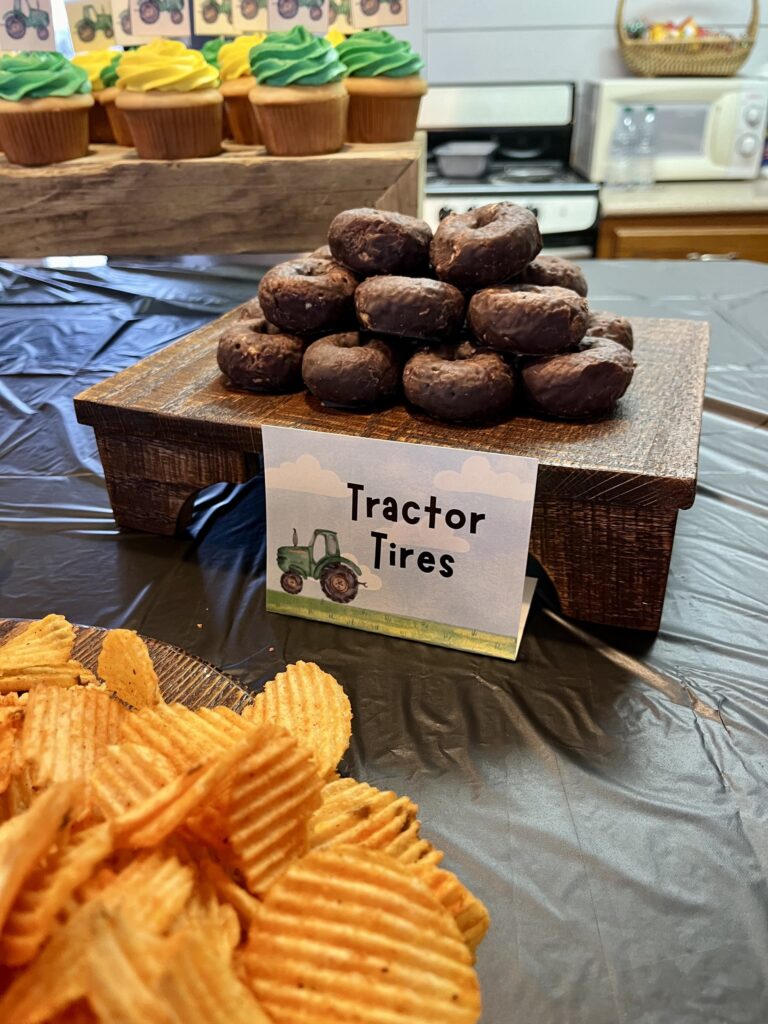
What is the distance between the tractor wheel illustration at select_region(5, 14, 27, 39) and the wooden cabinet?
2354 millimetres

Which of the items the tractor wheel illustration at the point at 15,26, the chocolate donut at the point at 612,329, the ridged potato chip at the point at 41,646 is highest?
the tractor wheel illustration at the point at 15,26

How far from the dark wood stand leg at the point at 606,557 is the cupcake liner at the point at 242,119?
1.43 m

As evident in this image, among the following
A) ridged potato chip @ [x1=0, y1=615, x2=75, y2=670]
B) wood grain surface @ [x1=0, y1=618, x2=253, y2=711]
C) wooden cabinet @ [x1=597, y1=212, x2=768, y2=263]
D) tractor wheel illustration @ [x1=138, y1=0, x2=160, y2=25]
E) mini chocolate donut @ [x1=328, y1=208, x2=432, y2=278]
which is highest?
tractor wheel illustration @ [x1=138, y1=0, x2=160, y2=25]

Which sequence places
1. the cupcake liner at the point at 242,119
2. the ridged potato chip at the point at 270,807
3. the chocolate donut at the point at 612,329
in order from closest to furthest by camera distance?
the ridged potato chip at the point at 270,807 → the chocolate donut at the point at 612,329 → the cupcake liner at the point at 242,119

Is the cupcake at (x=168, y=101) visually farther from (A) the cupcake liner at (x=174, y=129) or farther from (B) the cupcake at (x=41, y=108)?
(B) the cupcake at (x=41, y=108)

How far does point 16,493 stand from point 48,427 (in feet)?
0.95

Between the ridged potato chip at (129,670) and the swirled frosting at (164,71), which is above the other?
the swirled frosting at (164,71)

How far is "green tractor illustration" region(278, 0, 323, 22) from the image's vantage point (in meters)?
1.87

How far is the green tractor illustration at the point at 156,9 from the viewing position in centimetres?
187

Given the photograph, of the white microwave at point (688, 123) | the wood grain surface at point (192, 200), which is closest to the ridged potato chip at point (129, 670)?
the wood grain surface at point (192, 200)

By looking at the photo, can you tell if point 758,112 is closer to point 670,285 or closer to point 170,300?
point 670,285

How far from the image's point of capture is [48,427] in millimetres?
1653

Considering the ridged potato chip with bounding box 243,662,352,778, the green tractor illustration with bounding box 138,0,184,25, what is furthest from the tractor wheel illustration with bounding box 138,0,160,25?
the ridged potato chip with bounding box 243,662,352,778

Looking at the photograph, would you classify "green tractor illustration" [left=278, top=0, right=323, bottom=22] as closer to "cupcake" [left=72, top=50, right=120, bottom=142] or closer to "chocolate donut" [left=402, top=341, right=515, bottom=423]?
"cupcake" [left=72, top=50, right=120, bottom=142]
